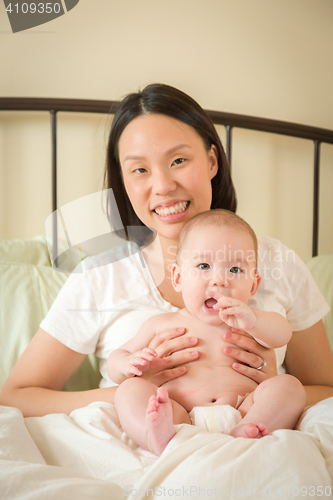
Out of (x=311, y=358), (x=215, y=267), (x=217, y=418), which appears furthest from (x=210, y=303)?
(x=311, y=358)

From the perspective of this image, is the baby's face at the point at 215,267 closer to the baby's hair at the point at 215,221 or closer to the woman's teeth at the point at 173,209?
the baby's hair at the point at 215,221

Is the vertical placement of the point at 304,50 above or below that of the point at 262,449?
above

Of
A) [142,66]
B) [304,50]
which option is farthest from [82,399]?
[304,50]

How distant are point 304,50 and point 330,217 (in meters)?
0.53

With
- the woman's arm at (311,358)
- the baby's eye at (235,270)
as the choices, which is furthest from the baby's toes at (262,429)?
the woman's arm at (311,358)

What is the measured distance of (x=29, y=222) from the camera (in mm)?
943

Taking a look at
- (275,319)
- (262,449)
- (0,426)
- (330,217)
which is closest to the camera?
(262,449)

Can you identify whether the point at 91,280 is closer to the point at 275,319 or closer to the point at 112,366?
the point at 112,366

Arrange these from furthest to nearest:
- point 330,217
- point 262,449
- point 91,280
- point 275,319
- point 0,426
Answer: point 330,217 < point 91,280 < point 275,319 < point 0,426 < point 262,449

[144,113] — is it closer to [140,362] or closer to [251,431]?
[140,362]

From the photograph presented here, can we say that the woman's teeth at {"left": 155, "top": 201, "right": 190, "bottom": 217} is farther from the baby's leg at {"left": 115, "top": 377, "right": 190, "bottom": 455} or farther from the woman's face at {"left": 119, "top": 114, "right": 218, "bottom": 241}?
the baby's leg at {"left": 115, "top": 377, "right": 190, "bottom": 455}

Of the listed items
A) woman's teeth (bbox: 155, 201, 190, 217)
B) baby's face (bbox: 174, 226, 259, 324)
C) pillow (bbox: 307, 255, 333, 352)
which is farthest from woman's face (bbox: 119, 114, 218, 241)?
pillow (bbox: 307, 255, 333, 352)

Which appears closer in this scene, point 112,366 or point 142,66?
point 112,366

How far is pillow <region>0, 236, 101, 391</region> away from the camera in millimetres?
895
